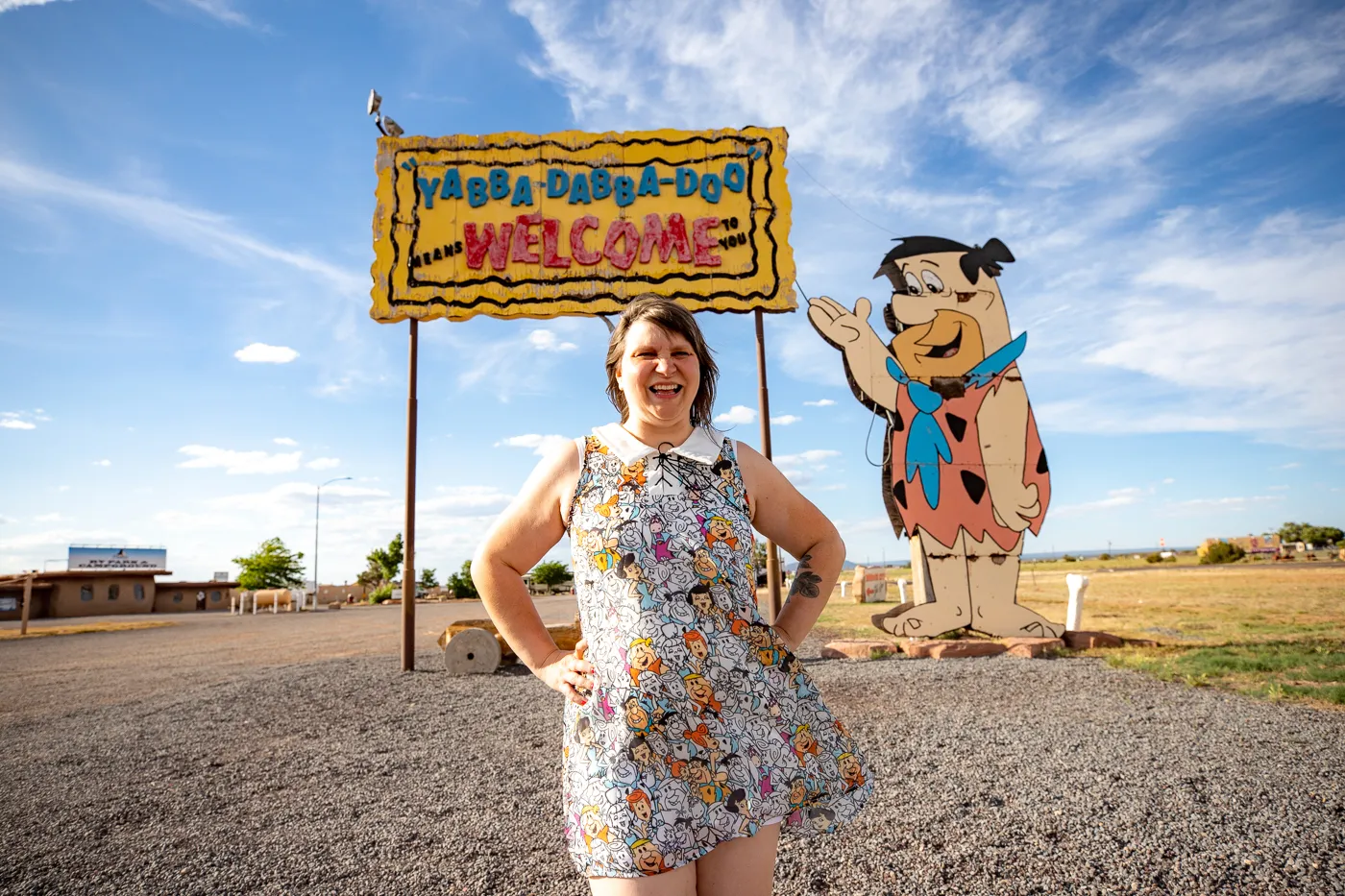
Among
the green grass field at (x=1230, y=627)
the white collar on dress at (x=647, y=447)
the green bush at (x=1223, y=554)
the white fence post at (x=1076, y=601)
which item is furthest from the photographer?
the green bush at (x=1223, y=554)

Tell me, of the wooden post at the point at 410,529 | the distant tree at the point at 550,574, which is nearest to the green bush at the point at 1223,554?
the distant tree at the point at 550,574

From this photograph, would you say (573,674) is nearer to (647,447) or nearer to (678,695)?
(678,695)

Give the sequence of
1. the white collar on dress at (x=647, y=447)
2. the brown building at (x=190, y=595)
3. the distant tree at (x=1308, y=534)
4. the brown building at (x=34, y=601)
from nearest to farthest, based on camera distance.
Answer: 1. the white collar on dress at (x=647, y=447)
2. the brown building at (x=34, y=601)
3. the brown building at (x=190, y=595)
4. the distant tree at (x=1308, y=534)

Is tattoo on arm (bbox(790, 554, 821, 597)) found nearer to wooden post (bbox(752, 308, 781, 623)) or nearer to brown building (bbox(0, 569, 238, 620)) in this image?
wooden post (bbox(752, 308, 781, 623))

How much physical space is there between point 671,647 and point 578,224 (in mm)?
8159

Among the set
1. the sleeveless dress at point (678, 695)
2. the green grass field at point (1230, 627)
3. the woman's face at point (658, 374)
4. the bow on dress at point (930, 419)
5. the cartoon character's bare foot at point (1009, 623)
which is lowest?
the green grass field at point (1230, 627)

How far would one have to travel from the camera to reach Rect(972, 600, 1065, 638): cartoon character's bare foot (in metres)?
9.16

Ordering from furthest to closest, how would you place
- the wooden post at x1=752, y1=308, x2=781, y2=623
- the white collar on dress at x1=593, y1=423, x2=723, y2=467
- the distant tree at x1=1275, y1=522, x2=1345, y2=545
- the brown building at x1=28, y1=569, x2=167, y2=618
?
the distant tree at x1=1275, y1=522, x2=1345, y2=545 → the brown building at x1=28, y1=569, x2=167, y2=618 → the wooden post at x1=752, y1=308, x2=781, y2=623 → the white collar on dress at x1=593, y1=423, x2=723, y2=467

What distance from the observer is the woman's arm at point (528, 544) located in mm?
1901

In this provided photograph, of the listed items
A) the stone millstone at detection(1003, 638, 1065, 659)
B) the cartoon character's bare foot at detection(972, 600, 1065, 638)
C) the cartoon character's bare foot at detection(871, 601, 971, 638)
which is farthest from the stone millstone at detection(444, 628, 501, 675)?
the stone millstone at detection(1003, 638, 1065, 659)

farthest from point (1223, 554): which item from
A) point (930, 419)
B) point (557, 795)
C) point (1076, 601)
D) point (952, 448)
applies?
point (557, 795)

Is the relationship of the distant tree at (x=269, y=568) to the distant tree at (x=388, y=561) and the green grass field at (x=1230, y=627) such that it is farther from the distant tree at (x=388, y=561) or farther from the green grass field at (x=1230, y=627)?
the green grass field at (x=1230, y=627)

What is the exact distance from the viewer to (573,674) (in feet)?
5.83

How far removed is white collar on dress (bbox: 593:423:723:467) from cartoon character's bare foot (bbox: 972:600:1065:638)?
8.38 m
